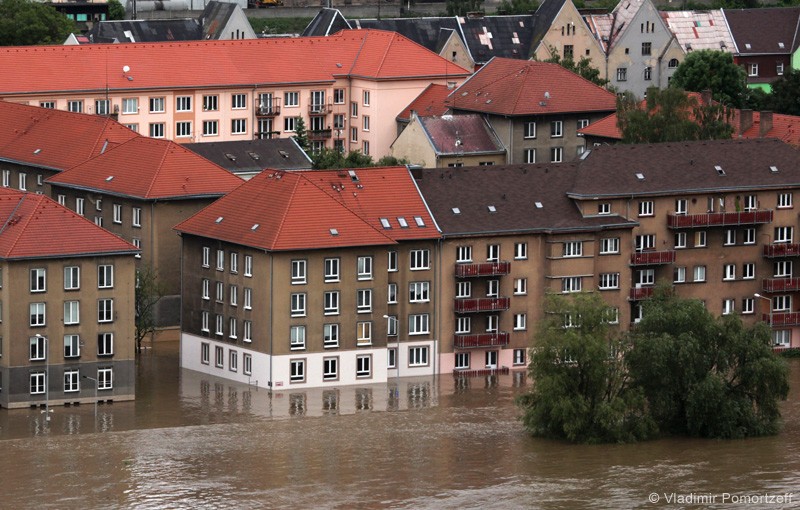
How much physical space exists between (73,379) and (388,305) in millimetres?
16974

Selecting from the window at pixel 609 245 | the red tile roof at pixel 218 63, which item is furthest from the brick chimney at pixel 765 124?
the red tile roof at pixel 218 63

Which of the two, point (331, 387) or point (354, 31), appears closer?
point (331, 387)

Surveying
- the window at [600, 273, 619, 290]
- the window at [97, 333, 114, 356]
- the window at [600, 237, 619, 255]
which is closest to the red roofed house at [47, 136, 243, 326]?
the window at [97, 333, 114, 356]

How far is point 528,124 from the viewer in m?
178

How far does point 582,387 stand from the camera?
126 metres

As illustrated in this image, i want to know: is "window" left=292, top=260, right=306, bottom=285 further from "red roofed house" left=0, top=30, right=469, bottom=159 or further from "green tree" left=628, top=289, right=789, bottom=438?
"red roofed house" left=0, top=30, right=469, bottom=159

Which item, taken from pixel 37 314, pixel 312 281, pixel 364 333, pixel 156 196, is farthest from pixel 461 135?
pixel 37 314

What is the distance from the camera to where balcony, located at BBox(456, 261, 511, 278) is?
140250mm

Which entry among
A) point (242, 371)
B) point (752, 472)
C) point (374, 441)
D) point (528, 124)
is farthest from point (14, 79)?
point (752, 472)

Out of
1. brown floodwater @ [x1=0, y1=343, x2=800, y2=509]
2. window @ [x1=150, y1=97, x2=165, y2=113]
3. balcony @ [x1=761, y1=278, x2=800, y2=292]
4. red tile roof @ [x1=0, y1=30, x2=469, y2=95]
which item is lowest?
brown floodwater @ [x1=0, y1=343, x2=800, y2=509]

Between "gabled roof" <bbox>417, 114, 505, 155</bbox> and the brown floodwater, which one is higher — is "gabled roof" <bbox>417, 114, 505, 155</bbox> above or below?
above

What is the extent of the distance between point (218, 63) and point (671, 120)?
1436 inches

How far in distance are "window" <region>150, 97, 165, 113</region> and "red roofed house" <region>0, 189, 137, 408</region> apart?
5435 centimetres

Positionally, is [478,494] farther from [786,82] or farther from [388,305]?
[786,82]
